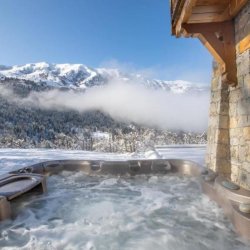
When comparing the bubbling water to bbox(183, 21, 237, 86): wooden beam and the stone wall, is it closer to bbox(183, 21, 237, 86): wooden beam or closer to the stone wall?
the stone wall

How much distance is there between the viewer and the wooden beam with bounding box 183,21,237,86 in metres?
3.27

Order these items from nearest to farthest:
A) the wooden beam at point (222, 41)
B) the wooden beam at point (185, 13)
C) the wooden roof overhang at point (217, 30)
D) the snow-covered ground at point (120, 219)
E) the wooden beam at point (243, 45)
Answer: the snow-covered ground at point (120, 219) < the wooden beam at point (185, 13) < the wooden beam at point (243, 45) < the wooden roof overhang at point (217, 30) < the wooden beam at point (222, 41)

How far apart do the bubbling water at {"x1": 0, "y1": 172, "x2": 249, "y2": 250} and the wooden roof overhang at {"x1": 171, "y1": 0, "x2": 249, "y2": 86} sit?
1.47 metres

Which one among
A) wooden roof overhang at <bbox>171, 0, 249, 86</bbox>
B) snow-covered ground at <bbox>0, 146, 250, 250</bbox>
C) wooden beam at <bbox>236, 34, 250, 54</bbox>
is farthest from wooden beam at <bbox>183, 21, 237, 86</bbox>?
snow-covered ground at <bbox>0, 146, 250, 250</bbox>

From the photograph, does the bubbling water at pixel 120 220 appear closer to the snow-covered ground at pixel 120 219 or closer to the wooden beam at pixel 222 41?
the snow-covered ground at pixel 120 219

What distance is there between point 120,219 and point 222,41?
2234mm

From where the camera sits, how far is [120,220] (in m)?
2.58

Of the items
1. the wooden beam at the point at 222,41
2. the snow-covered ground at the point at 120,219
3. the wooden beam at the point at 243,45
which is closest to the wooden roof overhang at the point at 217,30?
the wooden beam at the point at 222,41

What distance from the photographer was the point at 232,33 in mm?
3285

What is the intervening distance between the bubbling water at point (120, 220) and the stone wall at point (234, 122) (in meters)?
0.47

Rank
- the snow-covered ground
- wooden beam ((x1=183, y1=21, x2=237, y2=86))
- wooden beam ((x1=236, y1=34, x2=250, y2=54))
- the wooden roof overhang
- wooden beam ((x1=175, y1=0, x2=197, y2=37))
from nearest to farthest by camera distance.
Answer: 1. the snow-covered ground
2. wooden beam ((x1=175, y1=0, x2=197, y2=37))
3. wooden beam ((x1=236, y1=34, x2=250, y2=54))
4. the wooden roof overhang
5. wooden beam ((x1=183, y1=21, x2=237, y2=86))

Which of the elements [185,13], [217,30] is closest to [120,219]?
[185,13]

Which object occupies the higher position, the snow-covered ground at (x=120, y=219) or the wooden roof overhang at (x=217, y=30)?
the wooden roof overhang at (x=217, y=30)

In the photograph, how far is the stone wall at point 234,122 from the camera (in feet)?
9.93
